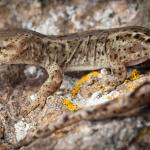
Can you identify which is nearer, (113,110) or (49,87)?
(113,110)

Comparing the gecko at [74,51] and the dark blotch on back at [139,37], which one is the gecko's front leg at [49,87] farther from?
the dark blotch on back at [139,37]

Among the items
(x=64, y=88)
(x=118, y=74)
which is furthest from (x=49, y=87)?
(x=118, y=74)

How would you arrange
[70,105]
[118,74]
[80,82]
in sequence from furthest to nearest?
[80,82] → [118,74] → [70,105]

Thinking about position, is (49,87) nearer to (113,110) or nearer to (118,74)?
(118,74)

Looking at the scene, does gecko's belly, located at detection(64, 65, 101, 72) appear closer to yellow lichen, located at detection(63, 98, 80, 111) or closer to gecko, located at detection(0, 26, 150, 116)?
gecko, located at detection(0, 26, 150, 116)

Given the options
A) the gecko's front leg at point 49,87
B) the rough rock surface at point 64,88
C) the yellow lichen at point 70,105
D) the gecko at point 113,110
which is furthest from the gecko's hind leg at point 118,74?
the gecko at point 113,110

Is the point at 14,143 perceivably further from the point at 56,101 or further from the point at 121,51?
the point at 121,51

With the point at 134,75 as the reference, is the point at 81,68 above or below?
below
